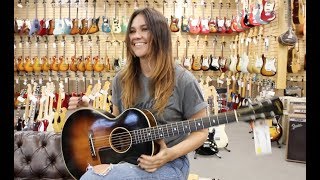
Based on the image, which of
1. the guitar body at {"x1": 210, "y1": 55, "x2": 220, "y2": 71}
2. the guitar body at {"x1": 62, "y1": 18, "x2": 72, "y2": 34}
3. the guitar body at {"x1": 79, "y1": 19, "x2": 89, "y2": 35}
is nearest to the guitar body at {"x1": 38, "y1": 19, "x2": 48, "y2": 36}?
the guitar body at {"x1": 62, "y1": 18, "x2": 72, "y2": 34}

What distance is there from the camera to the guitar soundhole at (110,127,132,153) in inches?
71.4

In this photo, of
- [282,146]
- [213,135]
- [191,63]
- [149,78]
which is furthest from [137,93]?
[191,63]

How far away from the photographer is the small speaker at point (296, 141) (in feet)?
16.4

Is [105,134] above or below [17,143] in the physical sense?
above

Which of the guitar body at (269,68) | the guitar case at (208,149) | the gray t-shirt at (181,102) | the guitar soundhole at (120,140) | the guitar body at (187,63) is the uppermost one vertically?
the guitar body at (187,63)

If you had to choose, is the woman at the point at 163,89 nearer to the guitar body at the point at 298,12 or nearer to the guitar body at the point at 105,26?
the guitar body at the point at 298,12

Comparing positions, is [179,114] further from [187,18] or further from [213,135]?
[187,18]

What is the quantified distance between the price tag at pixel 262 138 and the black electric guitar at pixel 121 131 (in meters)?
0.04

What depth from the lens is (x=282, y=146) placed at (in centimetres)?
576

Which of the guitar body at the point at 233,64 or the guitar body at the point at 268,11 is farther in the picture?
the guitar body at the point at 233,64

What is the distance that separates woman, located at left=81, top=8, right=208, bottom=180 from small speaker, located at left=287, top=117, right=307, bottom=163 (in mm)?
3530

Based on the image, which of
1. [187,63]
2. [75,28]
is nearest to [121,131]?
[187,63]

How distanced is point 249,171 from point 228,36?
18.2 feet

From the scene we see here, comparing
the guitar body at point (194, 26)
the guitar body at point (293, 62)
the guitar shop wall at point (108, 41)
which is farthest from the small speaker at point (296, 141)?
the guitar body at point (194, 26)
